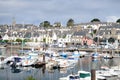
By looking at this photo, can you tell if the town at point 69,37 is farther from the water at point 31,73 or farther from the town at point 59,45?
the water at point 31,73

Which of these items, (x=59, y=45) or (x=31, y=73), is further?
(x=59, y=45)

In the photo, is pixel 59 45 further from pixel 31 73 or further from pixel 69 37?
pixel 31 73

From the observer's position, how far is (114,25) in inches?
5197

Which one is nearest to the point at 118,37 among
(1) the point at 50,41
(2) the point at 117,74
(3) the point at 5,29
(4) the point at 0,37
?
(1) the point at 50,41

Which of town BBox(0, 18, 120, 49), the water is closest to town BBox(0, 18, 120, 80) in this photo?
town BBox(0, 18, 120, 49)

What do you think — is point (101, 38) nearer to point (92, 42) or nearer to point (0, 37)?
point (92, 42)

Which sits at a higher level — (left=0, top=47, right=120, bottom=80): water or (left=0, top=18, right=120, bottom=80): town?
(left=0, top=18, right=120, bottom=80): town

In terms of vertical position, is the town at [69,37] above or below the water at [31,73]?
above

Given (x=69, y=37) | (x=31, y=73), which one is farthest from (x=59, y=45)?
(x=31, y=73)

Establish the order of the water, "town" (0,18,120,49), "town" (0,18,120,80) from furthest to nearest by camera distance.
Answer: "town" (0,18,120,49), "town" (0,18,120,80), the water

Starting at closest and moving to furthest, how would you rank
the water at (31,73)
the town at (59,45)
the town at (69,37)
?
the water at (31,73)
the town at (59,45)
the town at (69,37)

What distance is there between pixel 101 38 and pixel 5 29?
5250 cm

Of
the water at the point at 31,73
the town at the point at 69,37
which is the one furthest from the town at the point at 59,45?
the water at the point at 31,73

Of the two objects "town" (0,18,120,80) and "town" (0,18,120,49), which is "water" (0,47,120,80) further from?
"town" (0,18,120,49)
